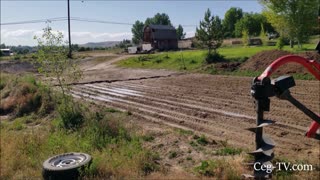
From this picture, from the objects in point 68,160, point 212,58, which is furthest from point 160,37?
point 68,160

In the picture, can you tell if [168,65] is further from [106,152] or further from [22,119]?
[106,152]

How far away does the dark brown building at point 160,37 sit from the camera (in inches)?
2862

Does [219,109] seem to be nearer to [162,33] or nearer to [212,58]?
[212,58]

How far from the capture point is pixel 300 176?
21.3 feet

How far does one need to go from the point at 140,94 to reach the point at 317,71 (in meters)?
17.4

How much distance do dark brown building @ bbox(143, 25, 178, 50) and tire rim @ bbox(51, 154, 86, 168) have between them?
64.6 meters

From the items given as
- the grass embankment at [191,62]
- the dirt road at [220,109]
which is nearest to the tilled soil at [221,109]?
the dirt road at [220,109]

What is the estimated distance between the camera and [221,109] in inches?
562

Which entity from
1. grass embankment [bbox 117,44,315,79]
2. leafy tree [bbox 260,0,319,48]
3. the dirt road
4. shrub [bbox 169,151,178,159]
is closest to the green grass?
grass embankment [bbox 117,44,315,79]

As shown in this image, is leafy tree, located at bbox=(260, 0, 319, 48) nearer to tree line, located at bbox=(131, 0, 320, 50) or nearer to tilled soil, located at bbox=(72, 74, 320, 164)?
tree line, located at bbox=(131, 0, 320, 50)

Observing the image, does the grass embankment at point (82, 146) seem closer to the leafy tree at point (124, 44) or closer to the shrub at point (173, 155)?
the shrub at point (173, 155)

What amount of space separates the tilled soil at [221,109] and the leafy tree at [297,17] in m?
15.9

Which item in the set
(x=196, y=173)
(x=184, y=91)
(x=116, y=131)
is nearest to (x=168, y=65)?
(x=184, y=91)

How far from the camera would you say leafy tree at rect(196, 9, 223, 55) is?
3388 cm
